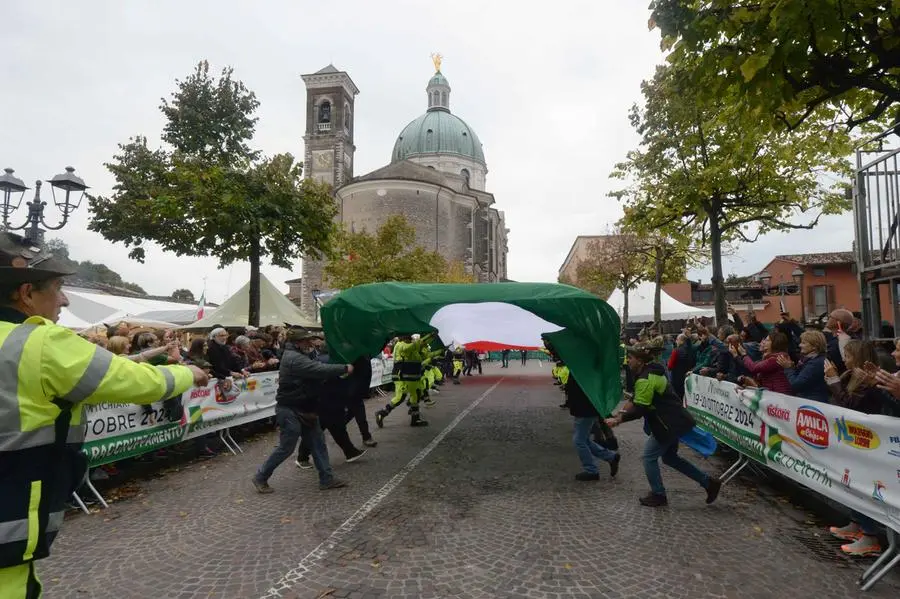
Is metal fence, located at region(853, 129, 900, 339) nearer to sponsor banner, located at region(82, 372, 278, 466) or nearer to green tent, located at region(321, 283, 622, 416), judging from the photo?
green tent, located at region(321, 283, 622, 416)

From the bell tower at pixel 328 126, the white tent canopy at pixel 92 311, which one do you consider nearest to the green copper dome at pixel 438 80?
the bell tower at pixel 328 126

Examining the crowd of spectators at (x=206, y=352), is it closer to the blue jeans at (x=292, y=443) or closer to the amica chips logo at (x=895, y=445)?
the blue jeans at (x=292, y=443)

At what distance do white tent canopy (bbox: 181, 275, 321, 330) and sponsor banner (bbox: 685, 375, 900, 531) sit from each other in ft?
47.7

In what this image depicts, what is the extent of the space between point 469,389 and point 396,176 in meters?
39.7

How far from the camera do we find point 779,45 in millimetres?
5055

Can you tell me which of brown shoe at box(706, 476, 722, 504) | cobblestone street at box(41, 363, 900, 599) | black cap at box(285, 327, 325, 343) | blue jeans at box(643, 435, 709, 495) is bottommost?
cobblestone street at box(41, 363, 900, 599)

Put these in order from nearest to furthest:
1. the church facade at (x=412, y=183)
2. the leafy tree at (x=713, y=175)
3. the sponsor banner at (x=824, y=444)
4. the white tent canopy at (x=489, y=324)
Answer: the sponsor banner at (x=824, y=444)
the white tent canopy at (x=489, y=324)
the leafy tree at (x=713, y=175)
the church facade at (x=412, y=183)

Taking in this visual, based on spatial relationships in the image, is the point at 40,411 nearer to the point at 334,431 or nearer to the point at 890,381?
the point at 890,381

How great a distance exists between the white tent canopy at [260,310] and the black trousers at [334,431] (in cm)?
1106

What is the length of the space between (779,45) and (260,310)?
679 inches

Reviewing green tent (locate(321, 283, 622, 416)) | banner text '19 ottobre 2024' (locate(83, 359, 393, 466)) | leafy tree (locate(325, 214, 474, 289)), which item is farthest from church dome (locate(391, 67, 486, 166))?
green tent (locate(321, 283, 622, 416))

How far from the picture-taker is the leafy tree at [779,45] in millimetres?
5004

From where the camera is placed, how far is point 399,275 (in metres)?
31.7

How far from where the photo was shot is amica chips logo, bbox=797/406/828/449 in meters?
5.13
